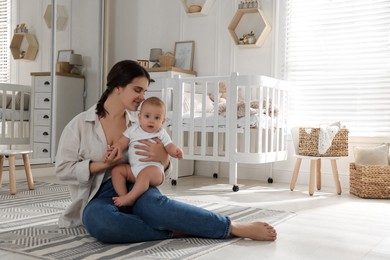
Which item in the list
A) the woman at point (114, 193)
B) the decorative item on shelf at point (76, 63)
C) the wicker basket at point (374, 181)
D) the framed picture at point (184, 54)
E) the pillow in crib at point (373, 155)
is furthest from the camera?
the decorative item on shelf at point (76, 63)

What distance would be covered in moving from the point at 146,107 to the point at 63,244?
60cm

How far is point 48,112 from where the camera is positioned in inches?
166

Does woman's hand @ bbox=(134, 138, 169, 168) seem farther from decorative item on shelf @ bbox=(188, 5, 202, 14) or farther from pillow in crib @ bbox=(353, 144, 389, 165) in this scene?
decorative item on shelf @ bbox=(188, 5, 202, 14)

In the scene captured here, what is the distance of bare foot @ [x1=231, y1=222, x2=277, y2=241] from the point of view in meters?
1.82

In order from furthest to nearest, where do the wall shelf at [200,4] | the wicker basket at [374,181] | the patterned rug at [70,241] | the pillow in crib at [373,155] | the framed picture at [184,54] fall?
the framed picture at [184,54] → the wall shelf at [200,4] → the pillow in crib at [373,155] → the wicker basket at [374,181] → the patterned rug at [70,241]

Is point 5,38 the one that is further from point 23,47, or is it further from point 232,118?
point 232,118

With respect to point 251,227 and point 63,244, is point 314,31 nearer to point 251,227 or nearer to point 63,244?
point 251,227

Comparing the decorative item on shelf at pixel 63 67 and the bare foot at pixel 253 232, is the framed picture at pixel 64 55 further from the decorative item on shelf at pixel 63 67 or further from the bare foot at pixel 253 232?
the bare foot at pixel 253 232

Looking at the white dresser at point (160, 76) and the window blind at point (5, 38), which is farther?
the white dresser at point (160, 76)

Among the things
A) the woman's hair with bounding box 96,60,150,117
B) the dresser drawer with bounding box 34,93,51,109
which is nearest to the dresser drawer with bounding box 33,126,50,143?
the dresser drawer with bounding box 34,93,51,109

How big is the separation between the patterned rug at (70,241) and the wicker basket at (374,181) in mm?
934

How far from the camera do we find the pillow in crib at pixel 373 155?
329 centimetres

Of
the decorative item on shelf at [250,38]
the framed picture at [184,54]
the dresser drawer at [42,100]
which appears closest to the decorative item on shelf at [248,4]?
the decorative item on shelf at [250,38]

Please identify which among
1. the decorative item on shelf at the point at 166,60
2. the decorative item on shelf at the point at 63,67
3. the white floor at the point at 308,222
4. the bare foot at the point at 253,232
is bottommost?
the white floor at the point at 308,222
